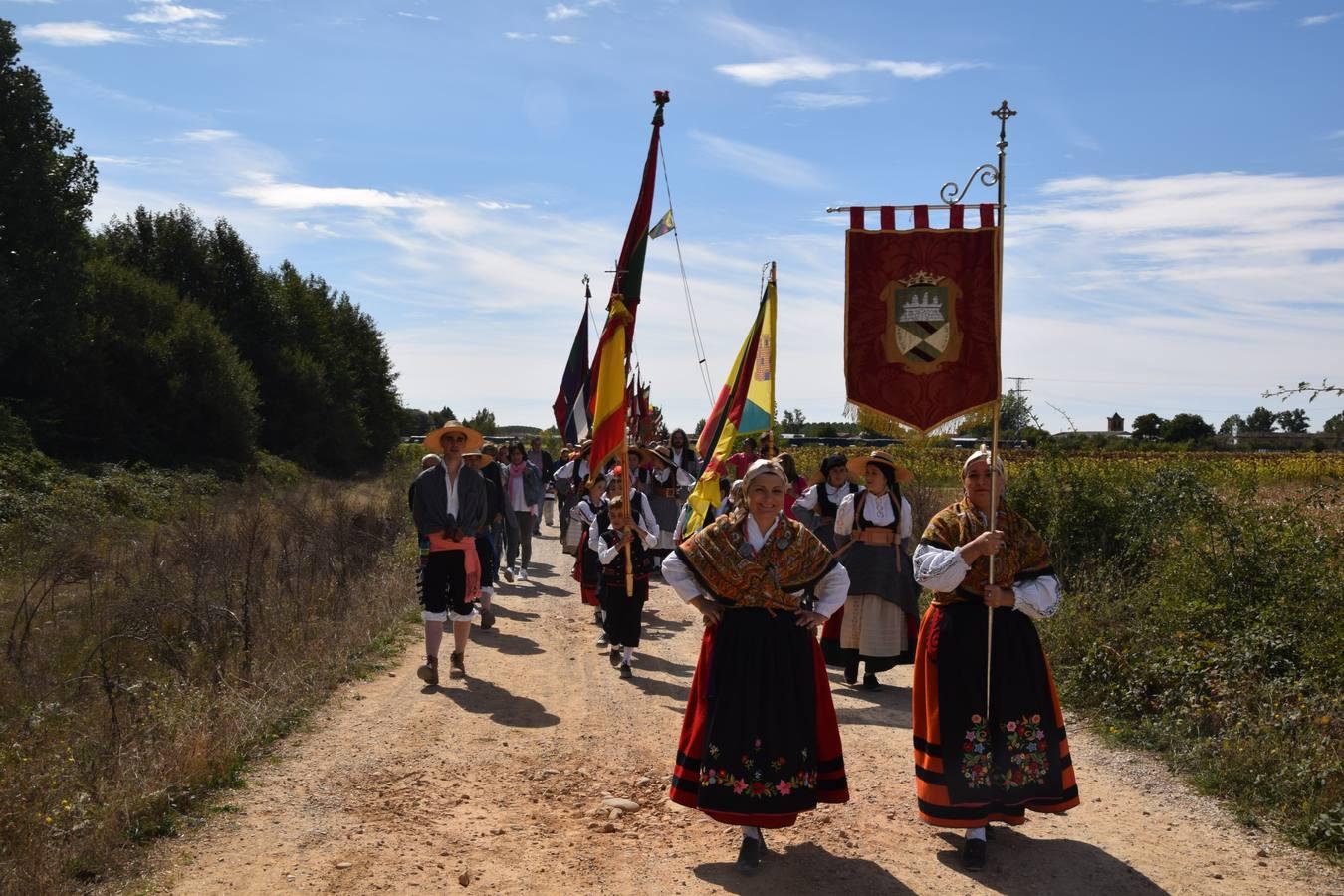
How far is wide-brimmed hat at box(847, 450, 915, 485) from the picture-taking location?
32.5 ft

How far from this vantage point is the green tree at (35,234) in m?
27.0

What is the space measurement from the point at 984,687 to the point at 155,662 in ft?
26.1

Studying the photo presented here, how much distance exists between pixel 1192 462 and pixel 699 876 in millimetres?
9878

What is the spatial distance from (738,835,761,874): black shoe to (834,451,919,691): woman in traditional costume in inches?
167

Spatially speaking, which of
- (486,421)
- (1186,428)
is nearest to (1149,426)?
(1186,428)

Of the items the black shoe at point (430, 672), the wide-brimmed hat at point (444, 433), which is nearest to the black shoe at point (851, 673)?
the black shoe at point (430, 672)

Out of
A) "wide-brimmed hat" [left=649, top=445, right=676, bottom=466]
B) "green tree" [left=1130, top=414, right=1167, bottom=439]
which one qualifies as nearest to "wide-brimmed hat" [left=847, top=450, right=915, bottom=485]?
"wide-brimmed hat" [left=649, top=445, right=676, bottom=466]

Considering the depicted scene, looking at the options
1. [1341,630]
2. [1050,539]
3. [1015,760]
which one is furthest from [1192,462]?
[1015,760]

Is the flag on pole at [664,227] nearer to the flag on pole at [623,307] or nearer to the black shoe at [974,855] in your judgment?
the flag on pole at [623,307]

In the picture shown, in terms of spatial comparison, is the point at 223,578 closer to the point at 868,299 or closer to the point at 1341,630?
the point at 868,299

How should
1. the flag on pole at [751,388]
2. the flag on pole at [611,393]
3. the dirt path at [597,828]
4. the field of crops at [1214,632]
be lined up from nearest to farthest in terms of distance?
the dirt path at [597,828], the field of crops at [1214,632], the flag on pole at [611,393], the flag on pole at [751,388]

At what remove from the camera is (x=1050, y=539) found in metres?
12.6

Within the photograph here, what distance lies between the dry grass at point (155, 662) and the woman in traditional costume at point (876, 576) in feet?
14.5

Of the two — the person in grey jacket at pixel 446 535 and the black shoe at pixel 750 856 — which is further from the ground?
the person in grey jacket at pixel 446 535
